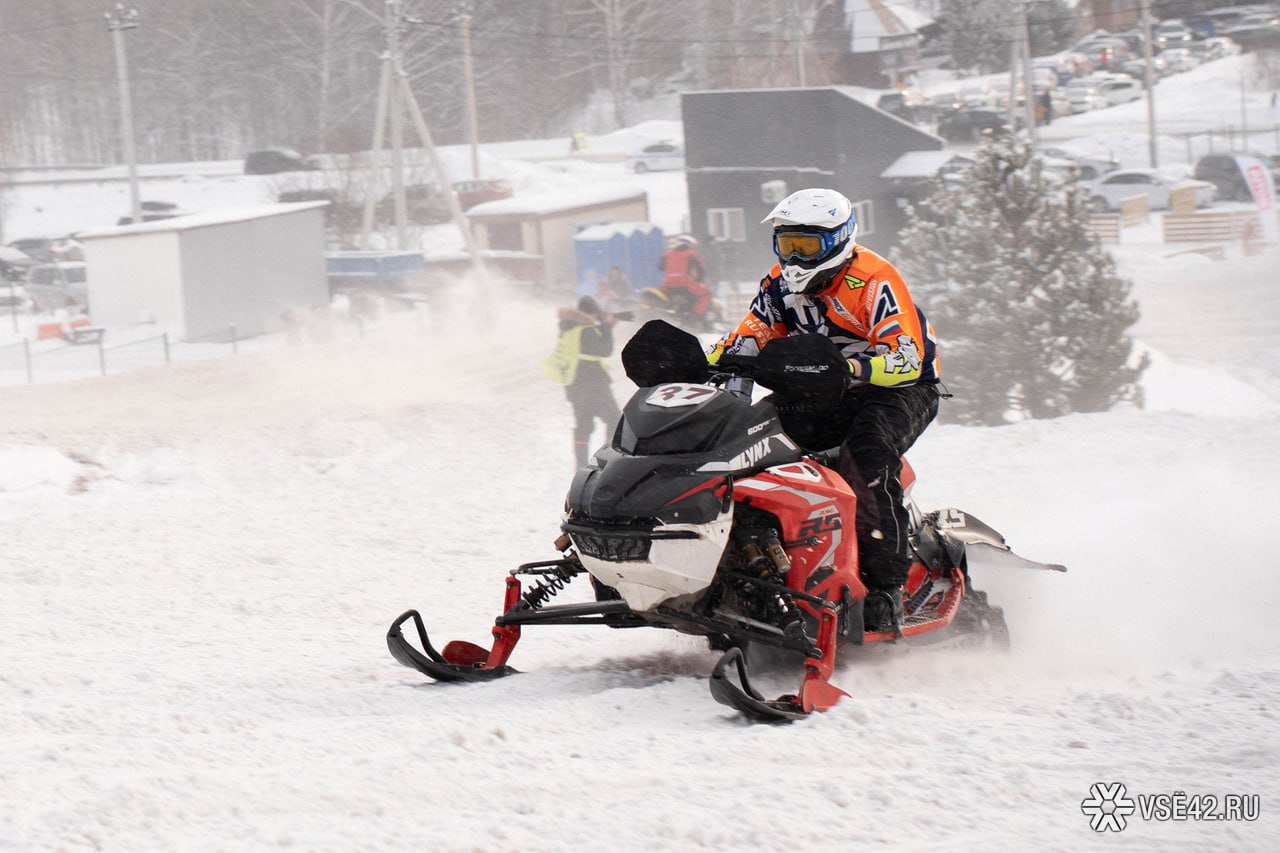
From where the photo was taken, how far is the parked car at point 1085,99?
2527 inches

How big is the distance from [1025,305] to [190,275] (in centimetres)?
1764

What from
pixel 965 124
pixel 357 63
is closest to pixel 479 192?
pixel 357 63

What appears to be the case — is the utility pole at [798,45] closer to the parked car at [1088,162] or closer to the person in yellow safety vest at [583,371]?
the parked car at [1088,162]

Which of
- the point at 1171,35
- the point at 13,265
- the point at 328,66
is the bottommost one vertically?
the point at 13,265

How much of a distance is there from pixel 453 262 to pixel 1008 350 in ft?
69.0

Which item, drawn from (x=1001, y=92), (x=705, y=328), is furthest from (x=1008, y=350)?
(x=1001, y=92)

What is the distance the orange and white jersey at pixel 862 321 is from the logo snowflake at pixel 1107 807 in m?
1.82

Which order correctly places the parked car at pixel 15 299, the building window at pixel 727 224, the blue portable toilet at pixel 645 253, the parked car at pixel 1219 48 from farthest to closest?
the parked car at pixel 1219 48 → the building window at pixel 727 224 → the parked car at pixel 15 299 → the blue portable toilet at pixel 645 253

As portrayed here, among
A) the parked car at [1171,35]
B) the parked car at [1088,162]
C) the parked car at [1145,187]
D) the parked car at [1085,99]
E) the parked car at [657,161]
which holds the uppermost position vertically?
the parked car at [1171,35]

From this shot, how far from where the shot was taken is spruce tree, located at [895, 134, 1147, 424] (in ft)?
59.5

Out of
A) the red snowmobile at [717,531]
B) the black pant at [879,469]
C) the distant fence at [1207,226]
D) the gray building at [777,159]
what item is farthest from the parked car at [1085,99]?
the red snowmobile at [717,531]

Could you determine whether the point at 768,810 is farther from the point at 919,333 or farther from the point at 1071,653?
the point at 1071,653

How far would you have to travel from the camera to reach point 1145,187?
45531mm

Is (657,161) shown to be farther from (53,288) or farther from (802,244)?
(802,244)
